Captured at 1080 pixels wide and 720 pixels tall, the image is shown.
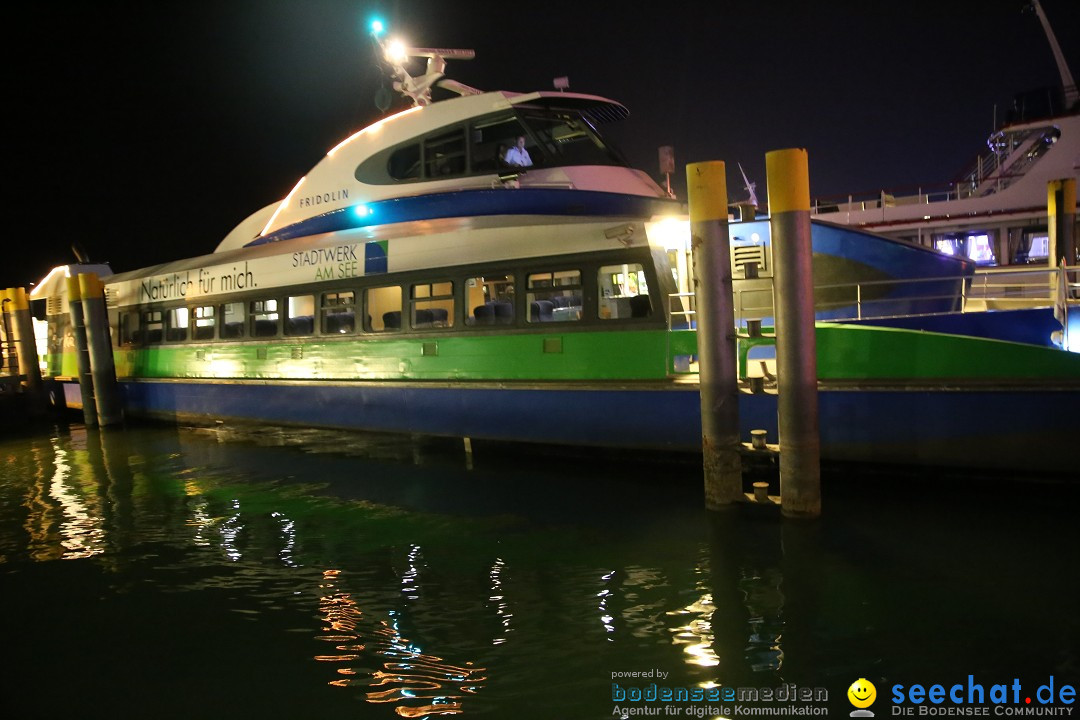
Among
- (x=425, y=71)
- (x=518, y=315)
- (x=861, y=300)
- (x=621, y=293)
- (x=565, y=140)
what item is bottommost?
(x=861, y=300)

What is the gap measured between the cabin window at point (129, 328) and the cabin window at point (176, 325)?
3.77 feet

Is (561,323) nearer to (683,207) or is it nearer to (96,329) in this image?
(683,207)

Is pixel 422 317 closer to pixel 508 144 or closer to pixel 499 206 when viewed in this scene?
pixel 499 206

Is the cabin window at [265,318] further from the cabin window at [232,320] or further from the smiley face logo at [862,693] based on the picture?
the smiley face logo at [862,693]

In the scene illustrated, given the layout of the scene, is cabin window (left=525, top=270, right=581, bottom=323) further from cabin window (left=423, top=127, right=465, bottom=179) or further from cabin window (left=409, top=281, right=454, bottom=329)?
cabin window (left=423, top=127, right=465, bottom=179)

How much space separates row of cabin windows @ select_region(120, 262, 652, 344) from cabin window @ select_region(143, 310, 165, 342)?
1132 mm

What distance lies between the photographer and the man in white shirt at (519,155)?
10906 mm

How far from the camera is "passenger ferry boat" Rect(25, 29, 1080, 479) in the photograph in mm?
7430

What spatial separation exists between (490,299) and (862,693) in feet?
23.9

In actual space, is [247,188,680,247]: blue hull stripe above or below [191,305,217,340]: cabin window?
above

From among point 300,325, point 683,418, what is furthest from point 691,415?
point 300,325

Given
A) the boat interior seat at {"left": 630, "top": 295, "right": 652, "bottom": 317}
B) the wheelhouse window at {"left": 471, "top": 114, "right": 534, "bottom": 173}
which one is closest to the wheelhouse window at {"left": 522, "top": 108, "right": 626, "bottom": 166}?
the wheelhouse window at {"left": 471, "top": 114, "right": 534, "bottom": 173}

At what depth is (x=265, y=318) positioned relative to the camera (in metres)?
12.9

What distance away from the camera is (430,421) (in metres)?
10.6
